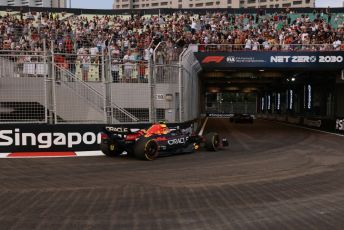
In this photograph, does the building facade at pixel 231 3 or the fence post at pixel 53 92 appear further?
the building facade at pixel 231 3

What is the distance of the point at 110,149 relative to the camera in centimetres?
1234

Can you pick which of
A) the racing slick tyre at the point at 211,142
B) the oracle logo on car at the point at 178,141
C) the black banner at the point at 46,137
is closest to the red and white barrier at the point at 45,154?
the black banner at the point at 46,137

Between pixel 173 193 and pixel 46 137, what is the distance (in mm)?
7141

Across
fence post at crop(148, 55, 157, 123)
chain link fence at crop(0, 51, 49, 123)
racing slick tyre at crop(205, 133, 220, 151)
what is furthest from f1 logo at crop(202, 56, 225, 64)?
chain link fence at crop(0, 51, 49, 123)

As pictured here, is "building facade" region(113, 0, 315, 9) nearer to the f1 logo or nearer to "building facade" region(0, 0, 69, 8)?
"building facade" region(0, 0, 69, 8)

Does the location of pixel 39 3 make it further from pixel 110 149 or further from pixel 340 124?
pixel 110 149

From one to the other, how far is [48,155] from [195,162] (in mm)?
4571

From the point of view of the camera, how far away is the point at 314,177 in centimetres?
908

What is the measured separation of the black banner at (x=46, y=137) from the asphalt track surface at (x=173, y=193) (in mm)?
1685

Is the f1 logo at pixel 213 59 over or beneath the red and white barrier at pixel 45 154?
over

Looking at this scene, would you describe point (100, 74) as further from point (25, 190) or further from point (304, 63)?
point (304, 63)

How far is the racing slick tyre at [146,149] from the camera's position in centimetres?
1140

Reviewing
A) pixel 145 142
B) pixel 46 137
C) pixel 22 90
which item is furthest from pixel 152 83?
pixel 22 90

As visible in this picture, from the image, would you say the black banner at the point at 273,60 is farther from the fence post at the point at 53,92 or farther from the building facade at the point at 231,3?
the building facade at the point at 231,3
